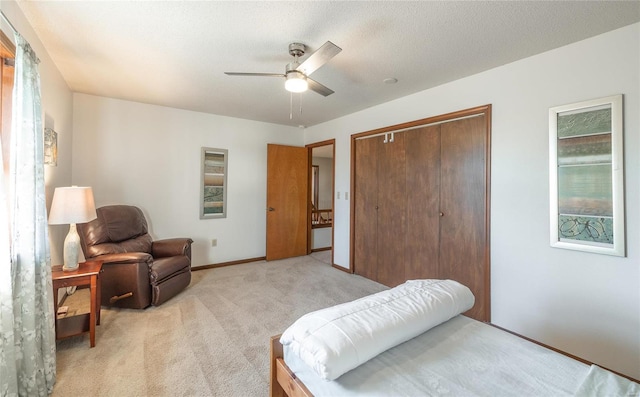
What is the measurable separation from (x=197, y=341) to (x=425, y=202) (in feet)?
8.88

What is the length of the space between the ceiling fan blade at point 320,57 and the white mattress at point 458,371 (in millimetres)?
1797

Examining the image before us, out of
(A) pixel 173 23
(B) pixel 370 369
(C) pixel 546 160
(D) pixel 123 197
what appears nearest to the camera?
(B) pixel 370 369

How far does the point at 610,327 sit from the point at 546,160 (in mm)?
1297

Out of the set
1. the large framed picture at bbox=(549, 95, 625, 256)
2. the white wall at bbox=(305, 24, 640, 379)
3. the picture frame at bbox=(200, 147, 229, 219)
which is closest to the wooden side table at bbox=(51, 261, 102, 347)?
the picture frame at bbox=(200, 147, 229, 219)

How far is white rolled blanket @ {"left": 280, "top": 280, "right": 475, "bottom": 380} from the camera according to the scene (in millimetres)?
1083

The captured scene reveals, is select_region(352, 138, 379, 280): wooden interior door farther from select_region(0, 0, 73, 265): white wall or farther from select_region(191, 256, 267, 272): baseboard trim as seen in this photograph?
select_region(0, 0, 73, 265): white wall

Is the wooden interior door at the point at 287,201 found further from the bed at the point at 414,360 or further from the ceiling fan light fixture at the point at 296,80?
the bed at the point at 414,360

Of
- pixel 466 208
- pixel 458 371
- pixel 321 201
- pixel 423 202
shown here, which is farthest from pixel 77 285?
pixel 321 201

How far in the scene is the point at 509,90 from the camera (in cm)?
248

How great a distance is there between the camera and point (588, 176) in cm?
202

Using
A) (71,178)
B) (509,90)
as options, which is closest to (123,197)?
(71,178)

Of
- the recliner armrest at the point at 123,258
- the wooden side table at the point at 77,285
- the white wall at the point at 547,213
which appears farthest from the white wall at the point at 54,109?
the white wall at the point at 547,213

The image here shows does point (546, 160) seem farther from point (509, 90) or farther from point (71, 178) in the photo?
point (71, 178)

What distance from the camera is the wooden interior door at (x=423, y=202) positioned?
10.1 ft
